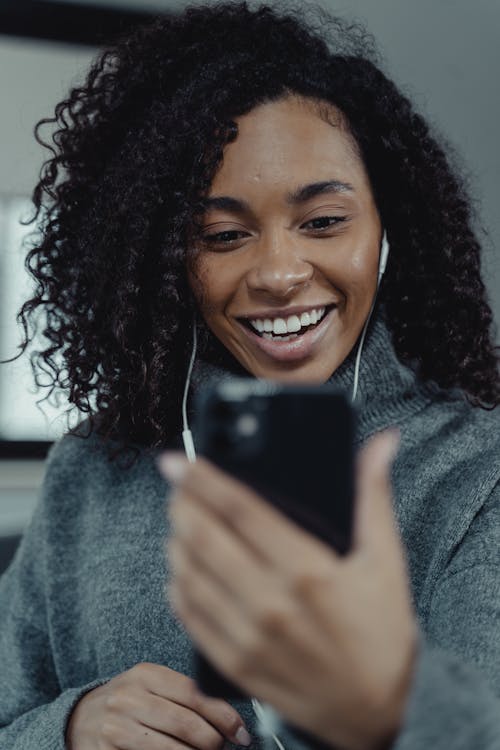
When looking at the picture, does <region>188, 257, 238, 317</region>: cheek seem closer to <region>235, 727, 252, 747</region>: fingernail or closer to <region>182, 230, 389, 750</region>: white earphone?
<region>182, 230, 389, 750</region>: white earphone

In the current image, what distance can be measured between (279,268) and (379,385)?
0.17m

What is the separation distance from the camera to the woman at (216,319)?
2.55 ft

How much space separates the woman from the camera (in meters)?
0.78

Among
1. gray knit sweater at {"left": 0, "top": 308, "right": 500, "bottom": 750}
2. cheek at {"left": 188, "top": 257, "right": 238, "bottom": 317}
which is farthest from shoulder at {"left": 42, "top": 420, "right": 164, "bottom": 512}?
cheek at {"left": 188, "top": 257, "right": 238, "bottom": 317}

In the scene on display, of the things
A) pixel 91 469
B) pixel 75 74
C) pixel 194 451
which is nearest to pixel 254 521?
pixel 194 451

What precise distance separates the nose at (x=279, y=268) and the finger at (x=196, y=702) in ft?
1.11

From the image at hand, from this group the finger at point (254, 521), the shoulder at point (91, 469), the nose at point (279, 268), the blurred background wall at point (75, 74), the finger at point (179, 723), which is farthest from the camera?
the blurred background wall at point (75, 74)

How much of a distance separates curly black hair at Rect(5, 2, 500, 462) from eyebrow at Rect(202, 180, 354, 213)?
0.02 metres

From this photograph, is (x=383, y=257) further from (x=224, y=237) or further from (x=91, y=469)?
(x=91, y=469)

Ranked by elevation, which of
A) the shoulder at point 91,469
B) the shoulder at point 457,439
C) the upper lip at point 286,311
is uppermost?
the upper lip at point 286,311

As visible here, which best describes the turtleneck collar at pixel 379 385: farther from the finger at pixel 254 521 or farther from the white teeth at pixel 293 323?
the finger at pixel 254 521

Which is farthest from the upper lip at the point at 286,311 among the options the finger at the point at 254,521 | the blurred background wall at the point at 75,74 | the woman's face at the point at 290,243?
the blurred background wall at the point at 75,74

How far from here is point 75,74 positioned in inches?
62.2

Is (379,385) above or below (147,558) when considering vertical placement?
above
